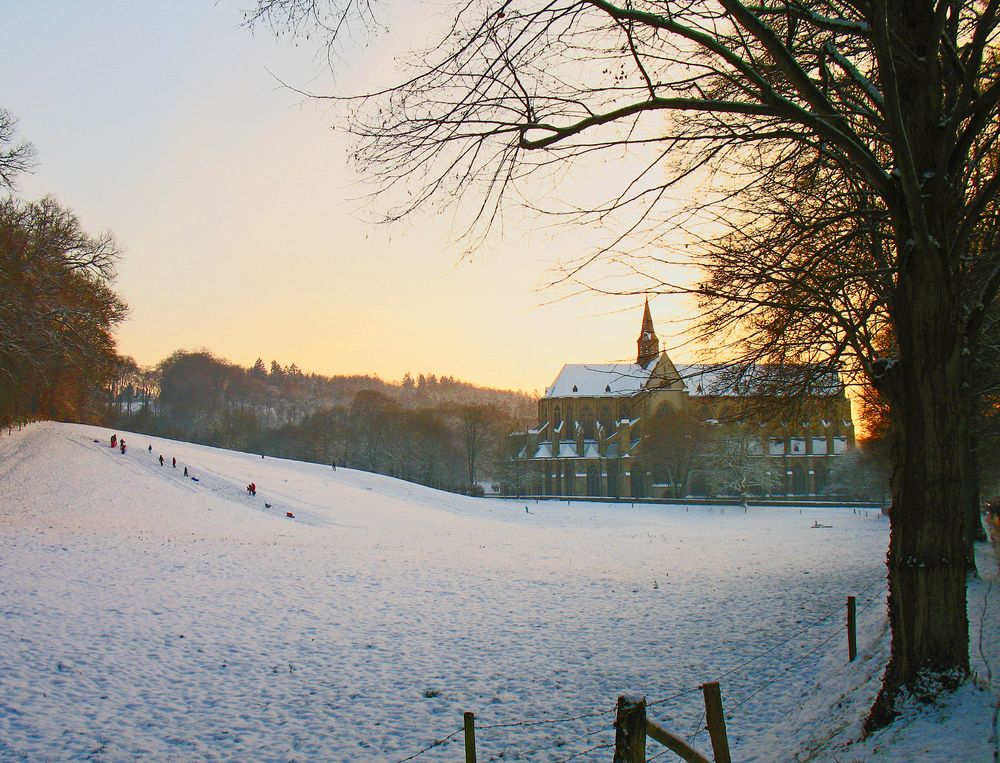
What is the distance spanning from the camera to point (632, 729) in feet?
11.3

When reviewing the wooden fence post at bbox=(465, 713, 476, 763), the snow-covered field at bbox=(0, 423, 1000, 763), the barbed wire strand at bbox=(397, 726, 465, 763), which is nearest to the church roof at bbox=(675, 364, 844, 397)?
the snow-covered field at bbox=(0, 423, 1000, 763)

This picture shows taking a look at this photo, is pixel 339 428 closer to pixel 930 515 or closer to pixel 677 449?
pixel 677 449

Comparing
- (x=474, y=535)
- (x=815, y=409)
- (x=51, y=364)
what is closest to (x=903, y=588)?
(x=815, y=409)

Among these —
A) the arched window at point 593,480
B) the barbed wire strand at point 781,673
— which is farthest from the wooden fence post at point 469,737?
the arched window at point 593,480

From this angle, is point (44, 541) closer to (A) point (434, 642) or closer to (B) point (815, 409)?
(A) point (434, 642)

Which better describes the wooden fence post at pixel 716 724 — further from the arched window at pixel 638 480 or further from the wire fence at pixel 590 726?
the arched window at pixel 638 480

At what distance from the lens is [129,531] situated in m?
25.7

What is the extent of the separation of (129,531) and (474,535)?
15807 millimetres

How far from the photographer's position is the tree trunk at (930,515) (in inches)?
205

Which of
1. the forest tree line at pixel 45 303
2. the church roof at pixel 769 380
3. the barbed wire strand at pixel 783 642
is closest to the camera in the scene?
the church roof at pixel 769 380

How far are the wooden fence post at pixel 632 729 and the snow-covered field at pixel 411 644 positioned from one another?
92.2 inches

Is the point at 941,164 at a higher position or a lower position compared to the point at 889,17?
lower

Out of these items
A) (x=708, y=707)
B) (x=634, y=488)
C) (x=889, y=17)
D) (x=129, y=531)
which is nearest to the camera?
(x=708, y=707)

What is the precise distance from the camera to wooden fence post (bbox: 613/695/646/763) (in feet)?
11.2
